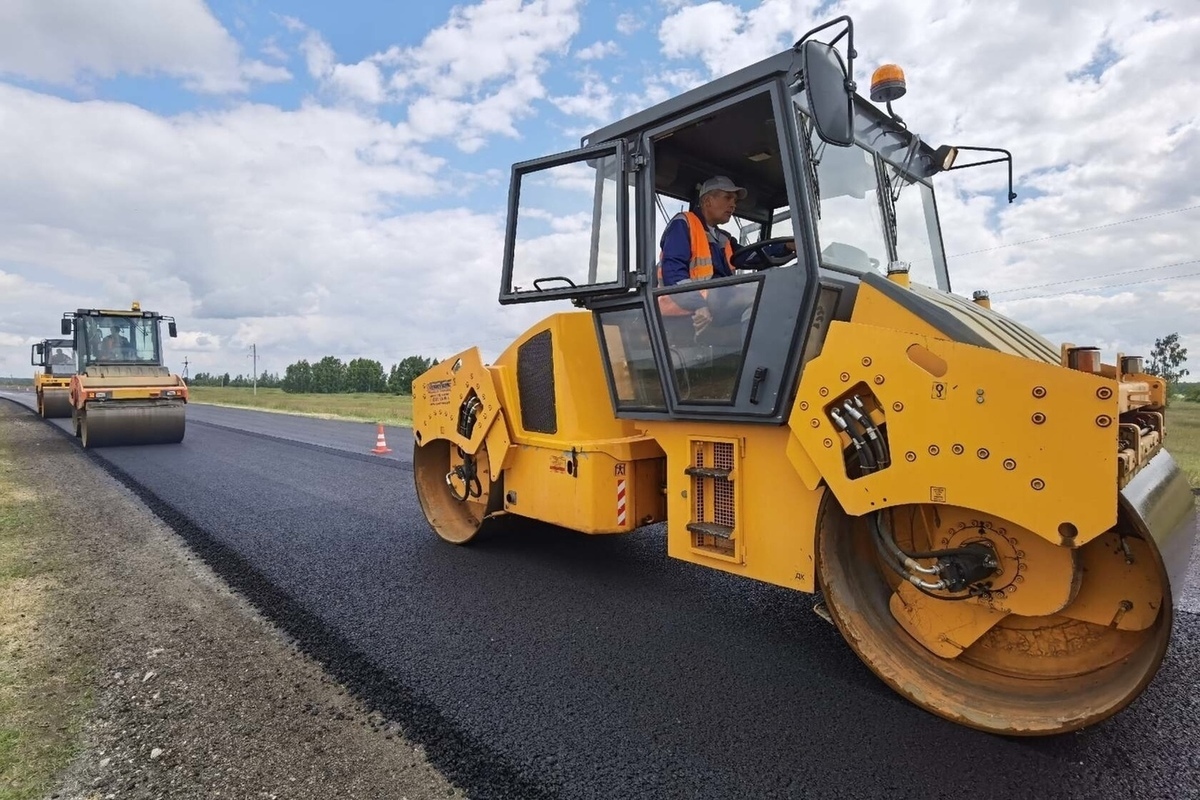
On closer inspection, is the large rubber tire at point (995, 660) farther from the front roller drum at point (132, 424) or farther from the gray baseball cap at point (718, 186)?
the front roller drum at point (132, 424)

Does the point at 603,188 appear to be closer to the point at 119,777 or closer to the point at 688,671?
the point at 688,671

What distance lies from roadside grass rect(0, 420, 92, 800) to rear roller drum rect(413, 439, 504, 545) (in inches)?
90.8

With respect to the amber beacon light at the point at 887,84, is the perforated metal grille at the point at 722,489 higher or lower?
lower

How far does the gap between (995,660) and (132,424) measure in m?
13.8

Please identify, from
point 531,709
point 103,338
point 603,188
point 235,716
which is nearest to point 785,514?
point 531,709

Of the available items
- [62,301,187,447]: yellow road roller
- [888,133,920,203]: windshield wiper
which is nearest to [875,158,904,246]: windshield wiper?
[888,133,920,203]: windshield wiper

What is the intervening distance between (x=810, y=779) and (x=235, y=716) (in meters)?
2.14

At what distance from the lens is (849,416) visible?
2617mm

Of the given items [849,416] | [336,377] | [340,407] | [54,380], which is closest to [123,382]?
[54,380]

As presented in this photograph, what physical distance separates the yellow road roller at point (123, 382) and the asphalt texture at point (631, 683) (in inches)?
337

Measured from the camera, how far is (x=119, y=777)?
2.34m

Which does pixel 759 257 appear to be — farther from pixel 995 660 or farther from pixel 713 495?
pixel 995 660

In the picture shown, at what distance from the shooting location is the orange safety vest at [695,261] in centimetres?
342

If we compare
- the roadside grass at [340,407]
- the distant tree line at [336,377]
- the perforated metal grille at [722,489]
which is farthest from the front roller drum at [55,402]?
the distant tree line at [336,377]
